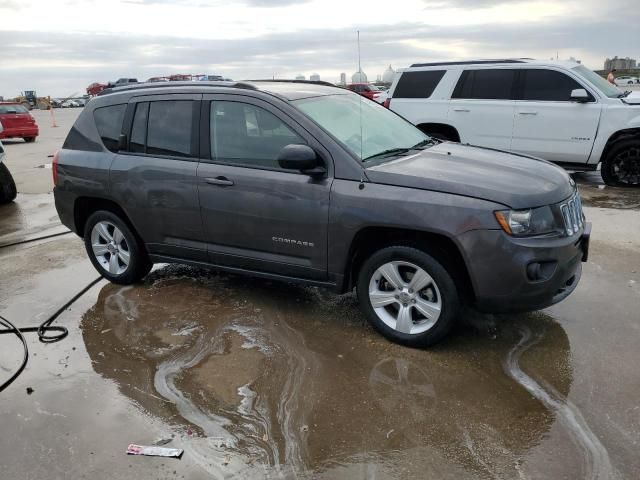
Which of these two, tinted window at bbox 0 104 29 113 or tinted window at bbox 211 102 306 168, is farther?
tinted window at bbox 0 104 29 113

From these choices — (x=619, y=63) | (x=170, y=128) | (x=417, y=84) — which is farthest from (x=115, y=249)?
(x=619, y=63)

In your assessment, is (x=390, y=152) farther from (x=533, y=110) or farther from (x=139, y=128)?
(x=533, y=110)

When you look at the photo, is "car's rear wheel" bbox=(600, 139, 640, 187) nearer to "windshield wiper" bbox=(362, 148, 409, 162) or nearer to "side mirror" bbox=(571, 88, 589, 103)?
"side mirror" bbox=(571, 88, 589, 103)

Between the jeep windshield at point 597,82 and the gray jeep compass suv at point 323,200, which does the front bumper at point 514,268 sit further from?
the jeep windshield at point 597,82

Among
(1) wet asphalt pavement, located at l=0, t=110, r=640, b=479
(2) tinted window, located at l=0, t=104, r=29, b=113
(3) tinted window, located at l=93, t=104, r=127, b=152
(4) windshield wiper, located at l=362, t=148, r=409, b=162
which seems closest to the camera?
(1) wet asphalt pavement, located at l=0, t=110, r=640, b=479

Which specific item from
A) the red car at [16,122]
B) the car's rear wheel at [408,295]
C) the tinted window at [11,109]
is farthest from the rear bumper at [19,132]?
the car's rear wheel at [408,295]

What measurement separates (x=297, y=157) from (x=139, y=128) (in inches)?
71.4

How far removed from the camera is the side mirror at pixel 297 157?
3771mm

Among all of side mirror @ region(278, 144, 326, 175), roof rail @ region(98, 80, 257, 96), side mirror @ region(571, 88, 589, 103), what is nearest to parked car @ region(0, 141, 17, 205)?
roof rail @ region(98, 80, 257, 96)

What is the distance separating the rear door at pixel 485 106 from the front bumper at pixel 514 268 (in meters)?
6.04

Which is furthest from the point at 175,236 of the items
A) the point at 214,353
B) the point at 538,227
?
the point at 538,227

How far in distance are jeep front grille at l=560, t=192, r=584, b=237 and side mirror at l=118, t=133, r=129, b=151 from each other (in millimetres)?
3548

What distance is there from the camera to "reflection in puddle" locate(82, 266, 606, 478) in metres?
2.82

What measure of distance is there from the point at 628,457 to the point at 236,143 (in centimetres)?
323
